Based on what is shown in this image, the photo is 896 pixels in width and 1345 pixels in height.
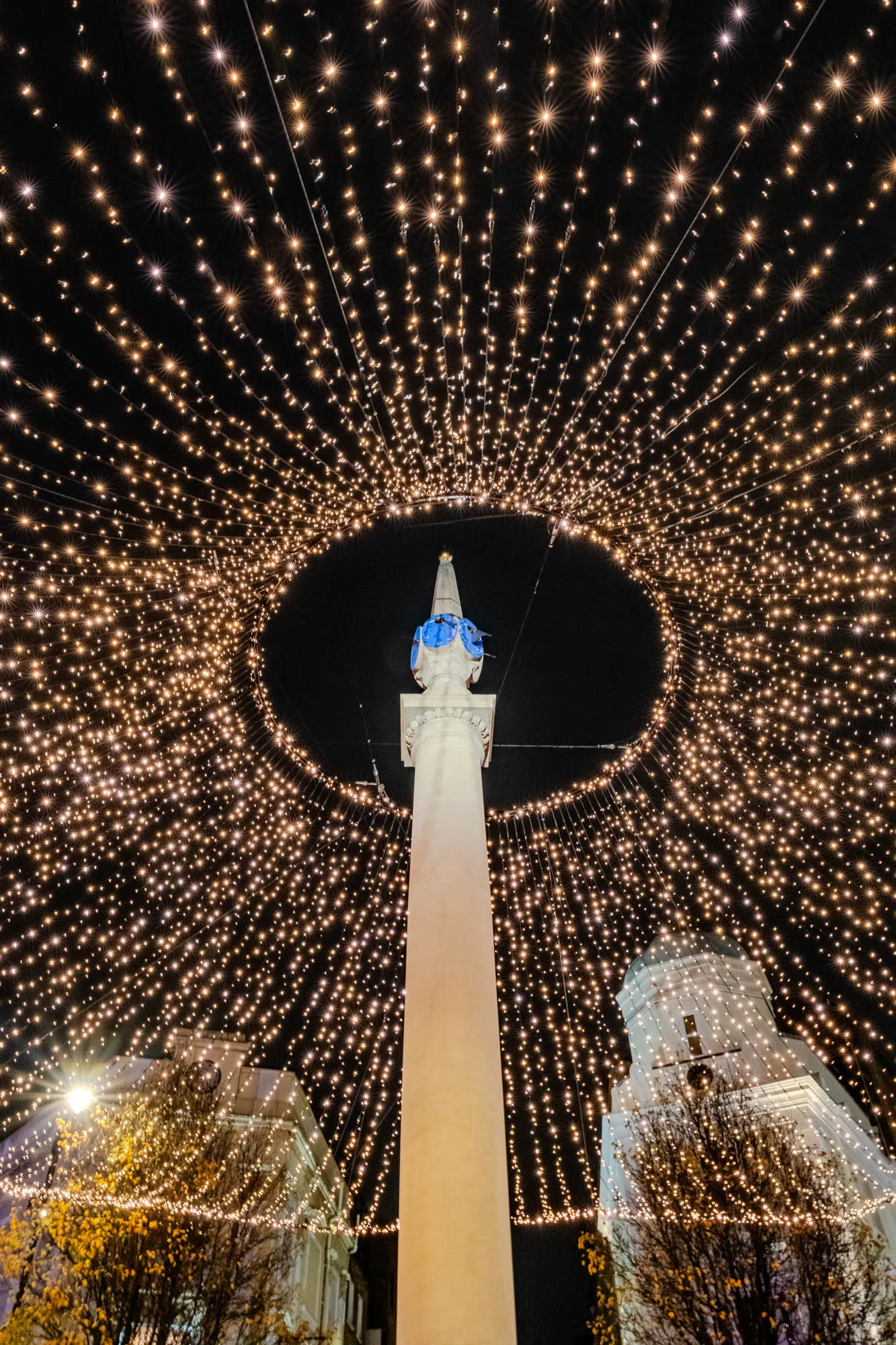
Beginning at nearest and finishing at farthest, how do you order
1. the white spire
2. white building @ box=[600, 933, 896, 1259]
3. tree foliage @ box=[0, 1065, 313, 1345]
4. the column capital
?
the column capital < tree foliage @ box=[0, 1065, 313, 1345] < the white spire < white building @ box=[600, 933, 896, 1259]

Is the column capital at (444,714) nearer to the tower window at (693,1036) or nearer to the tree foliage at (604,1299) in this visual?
the tree foliage at (604,1299)

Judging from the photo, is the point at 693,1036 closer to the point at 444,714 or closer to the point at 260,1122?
the point at 260,1122

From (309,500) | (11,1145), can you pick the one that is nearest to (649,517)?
(309,500)

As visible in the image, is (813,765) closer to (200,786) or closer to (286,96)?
(200,786)

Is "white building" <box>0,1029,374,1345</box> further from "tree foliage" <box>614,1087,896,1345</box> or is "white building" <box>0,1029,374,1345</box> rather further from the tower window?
the tower window

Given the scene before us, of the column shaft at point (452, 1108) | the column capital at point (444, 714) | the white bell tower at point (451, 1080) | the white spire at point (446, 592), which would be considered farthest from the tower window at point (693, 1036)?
the column shaft at point (452, 1108)

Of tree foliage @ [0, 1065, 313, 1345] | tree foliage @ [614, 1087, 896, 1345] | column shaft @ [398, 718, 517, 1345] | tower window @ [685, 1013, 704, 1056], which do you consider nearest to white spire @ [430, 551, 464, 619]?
column shaft @ [398, 718, 517, 1345]
